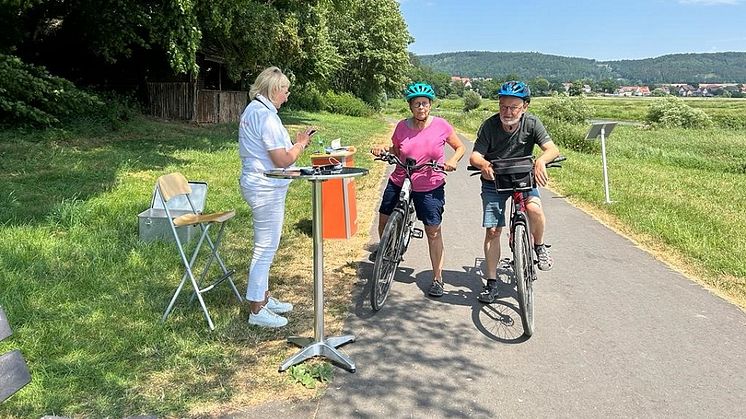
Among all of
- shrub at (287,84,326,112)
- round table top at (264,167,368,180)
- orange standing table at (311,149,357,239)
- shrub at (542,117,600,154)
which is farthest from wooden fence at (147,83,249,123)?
round table top at (264,167,368,180)

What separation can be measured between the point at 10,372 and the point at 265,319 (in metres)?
2.10

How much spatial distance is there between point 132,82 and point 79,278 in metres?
18.1

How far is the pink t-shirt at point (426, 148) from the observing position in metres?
5.16

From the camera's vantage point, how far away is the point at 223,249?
6441mm

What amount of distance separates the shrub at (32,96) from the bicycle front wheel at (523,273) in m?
12.1

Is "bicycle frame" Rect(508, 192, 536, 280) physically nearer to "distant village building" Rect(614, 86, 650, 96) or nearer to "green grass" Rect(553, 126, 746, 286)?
"green grass" Rect(553, 126, 746, 286)

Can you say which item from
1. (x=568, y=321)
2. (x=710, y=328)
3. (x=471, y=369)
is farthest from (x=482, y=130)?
(x=710, y=328)

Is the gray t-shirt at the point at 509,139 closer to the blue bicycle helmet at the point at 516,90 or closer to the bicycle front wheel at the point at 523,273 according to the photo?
the blue bicycle helmet at the point at 516,90

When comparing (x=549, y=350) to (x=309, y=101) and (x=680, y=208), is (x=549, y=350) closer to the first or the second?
(x=680, y=208)

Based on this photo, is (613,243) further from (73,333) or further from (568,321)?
(73,333)

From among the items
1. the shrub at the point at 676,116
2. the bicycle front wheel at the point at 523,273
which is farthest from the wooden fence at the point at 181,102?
the shrub at the point at 676,116

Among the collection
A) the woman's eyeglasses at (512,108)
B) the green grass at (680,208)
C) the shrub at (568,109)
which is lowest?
the green grass at (680,208)

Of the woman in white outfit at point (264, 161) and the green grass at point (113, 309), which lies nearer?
the green grass at point (113, 309)

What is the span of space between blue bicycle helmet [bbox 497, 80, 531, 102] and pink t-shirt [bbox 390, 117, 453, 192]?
0.64m
